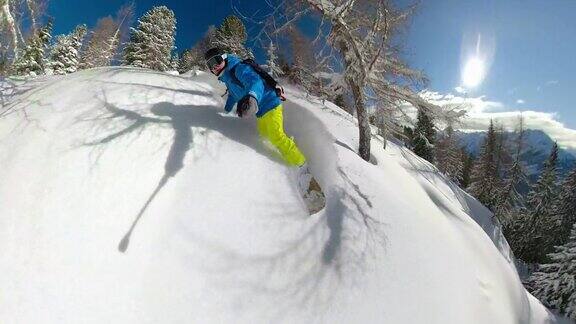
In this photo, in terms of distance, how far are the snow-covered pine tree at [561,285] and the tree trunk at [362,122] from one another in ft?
31.8

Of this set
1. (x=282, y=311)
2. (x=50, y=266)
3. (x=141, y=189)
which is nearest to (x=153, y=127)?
(x=141, y=189)

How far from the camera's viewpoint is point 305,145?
7332 mm

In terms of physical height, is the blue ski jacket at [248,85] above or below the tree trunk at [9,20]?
above

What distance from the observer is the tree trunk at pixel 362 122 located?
8.25 m

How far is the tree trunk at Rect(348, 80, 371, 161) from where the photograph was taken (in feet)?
27.1

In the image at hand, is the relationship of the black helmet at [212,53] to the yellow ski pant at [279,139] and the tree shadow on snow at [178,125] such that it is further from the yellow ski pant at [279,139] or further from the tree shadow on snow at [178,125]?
the yellow ski pant at [279,139]

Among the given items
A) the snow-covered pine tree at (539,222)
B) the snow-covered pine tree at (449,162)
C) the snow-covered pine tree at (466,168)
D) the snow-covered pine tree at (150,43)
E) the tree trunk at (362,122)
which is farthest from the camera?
the snow-covered pine tree at (466,168)

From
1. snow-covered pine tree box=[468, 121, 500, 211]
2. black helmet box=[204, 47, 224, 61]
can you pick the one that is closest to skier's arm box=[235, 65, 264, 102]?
black helmet box=[204, 47, 224, 61]

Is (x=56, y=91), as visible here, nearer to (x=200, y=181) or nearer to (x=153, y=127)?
(x=153, y=127)

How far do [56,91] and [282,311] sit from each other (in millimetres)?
5562

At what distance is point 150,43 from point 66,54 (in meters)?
7.51

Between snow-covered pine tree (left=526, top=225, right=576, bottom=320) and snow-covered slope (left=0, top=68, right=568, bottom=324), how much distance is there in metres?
7.03

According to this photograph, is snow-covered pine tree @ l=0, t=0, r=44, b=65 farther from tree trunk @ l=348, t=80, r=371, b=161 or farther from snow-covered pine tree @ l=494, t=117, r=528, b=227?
snow-covered pine tree @ l=494, t=117, r=528, b=227

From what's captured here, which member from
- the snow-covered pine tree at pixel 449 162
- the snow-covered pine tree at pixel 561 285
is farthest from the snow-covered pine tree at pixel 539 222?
the snow-covered pine tree at pixel 561 285
